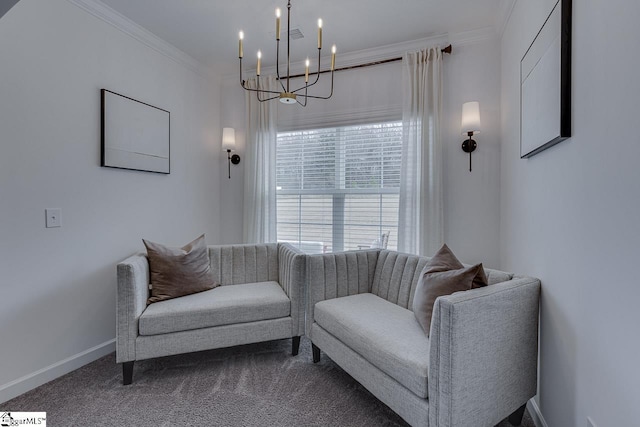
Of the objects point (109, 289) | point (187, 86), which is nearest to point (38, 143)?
point (109, 289)

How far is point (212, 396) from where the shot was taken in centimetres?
187

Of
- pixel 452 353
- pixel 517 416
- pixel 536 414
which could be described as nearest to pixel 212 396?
pixel 452 353

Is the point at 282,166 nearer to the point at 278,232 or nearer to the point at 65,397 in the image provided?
the point at 278,232

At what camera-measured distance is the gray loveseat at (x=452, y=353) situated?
1.29m

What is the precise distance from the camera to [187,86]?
125 inches

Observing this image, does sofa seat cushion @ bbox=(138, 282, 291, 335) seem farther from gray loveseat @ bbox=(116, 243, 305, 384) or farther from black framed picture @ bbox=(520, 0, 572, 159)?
black framed picture @ bbox=(520, 0, 572, 159)

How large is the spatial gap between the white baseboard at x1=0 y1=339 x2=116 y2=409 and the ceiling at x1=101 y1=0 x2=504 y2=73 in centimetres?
252

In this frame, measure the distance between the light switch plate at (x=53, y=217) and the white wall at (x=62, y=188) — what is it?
0.03m

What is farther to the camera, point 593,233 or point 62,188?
point 62,188

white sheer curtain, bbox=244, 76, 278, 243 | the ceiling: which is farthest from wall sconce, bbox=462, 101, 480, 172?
white sheer curtain, bbox=244, 76, 278, 243

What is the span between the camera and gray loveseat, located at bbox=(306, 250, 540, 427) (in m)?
1.29

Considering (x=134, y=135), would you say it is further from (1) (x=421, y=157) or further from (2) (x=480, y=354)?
(2) (x=480, y=354)

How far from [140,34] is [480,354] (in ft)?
10.7

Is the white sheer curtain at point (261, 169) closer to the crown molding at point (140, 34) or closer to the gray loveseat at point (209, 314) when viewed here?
the crown molding at point (140, 34)
